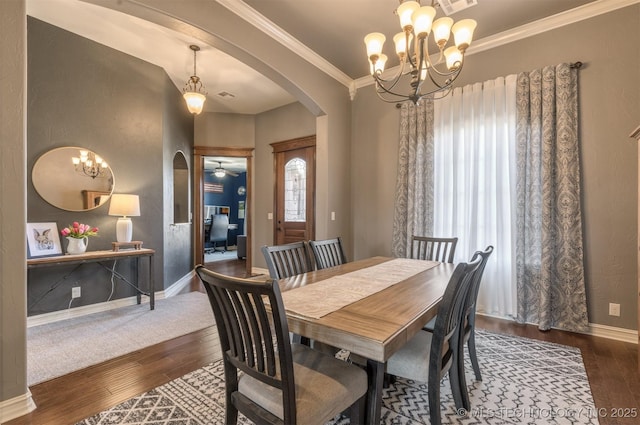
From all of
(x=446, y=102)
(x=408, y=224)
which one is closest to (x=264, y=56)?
(x=446, y=102)

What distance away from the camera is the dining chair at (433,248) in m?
2.76

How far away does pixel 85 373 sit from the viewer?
6.92 ft

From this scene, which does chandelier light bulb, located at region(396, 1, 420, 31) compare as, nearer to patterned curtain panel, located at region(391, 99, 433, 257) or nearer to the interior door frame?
patterned curtain panel, located at region(391, 99, 433, 257)

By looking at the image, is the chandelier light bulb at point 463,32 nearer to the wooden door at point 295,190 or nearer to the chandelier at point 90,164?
the wooden door at point 295,190

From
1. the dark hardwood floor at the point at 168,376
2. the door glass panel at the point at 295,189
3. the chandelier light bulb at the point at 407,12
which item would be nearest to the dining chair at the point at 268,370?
the dark hardwood floor at the point at 168,376

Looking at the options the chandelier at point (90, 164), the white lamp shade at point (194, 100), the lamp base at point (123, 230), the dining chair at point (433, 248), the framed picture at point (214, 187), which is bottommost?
the dining chair at point (433, 248)

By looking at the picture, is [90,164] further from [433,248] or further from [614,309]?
[614,309]

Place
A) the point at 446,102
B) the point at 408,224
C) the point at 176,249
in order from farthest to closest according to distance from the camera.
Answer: the point at 176,249
the point at 408,224
the point at 446,102

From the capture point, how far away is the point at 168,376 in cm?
208

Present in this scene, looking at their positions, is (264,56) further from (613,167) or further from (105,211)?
(613,167)

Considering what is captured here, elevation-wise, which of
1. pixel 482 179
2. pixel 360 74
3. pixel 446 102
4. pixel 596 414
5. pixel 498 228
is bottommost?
pixel 596 414

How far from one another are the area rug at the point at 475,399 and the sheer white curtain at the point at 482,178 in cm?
102

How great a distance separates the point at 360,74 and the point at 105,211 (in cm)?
368

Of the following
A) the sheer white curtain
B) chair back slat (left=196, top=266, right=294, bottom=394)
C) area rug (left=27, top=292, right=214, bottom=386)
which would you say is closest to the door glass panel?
area rug (left=27, top=292, right=214, bottom=386)
